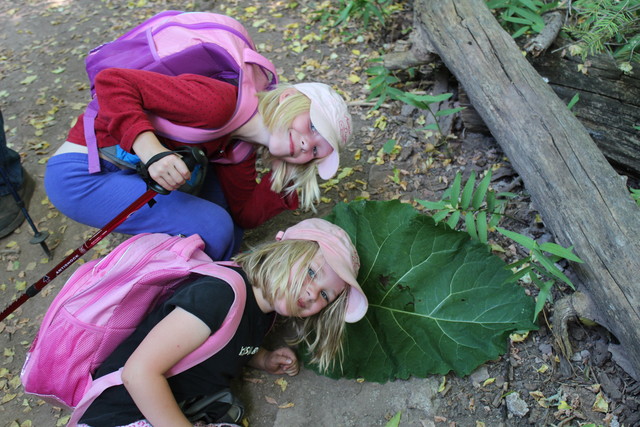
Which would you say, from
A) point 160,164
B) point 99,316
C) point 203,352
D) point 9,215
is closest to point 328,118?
point 160,164

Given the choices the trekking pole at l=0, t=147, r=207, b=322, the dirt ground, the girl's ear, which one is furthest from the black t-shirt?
the girl's ear

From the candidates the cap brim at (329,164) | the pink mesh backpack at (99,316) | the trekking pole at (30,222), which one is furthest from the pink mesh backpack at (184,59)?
the trekking pole at (30,222)

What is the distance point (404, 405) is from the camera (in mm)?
2381

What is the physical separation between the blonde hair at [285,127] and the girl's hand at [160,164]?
0.53 meters

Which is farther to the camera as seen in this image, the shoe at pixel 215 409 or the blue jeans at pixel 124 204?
the blue jeans at pixel 124 204

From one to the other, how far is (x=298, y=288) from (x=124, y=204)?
3.39 ft

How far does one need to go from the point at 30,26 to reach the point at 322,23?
128 inches

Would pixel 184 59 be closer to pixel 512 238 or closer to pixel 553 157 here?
pixel 512 238

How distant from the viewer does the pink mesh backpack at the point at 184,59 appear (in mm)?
2535

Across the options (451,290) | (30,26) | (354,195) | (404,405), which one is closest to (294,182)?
(354,195)

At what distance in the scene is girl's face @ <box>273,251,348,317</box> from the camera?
220cm

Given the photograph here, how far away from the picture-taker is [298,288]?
2193 mm

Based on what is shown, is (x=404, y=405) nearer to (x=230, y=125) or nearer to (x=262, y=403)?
(x=262, y=403)

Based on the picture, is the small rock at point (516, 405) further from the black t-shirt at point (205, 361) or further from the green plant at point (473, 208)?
the black t-shirt at point (205, 361)
